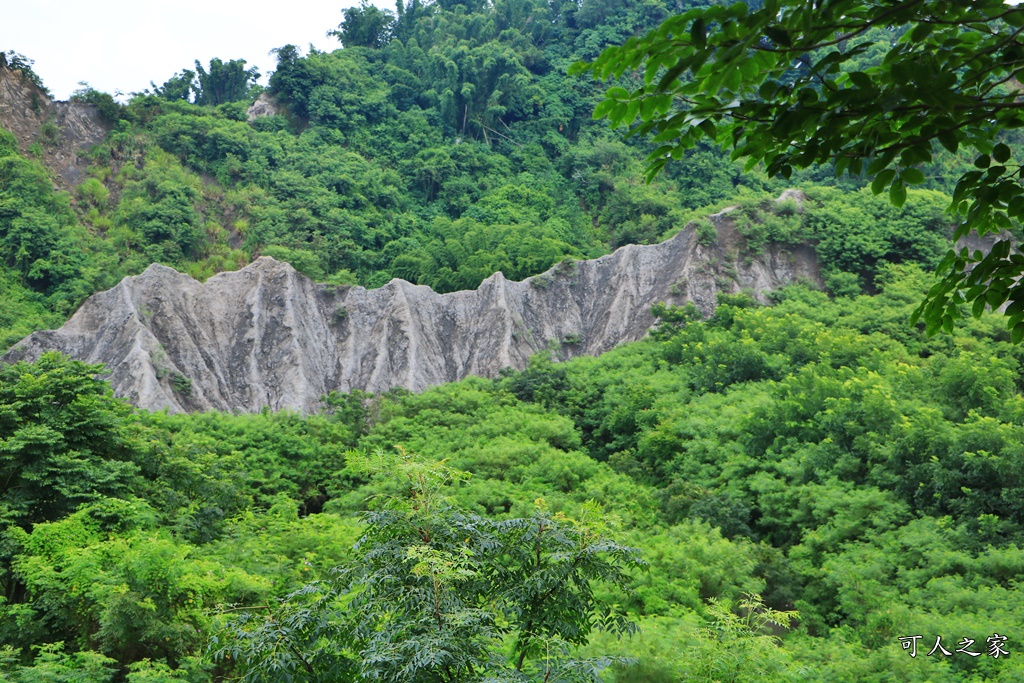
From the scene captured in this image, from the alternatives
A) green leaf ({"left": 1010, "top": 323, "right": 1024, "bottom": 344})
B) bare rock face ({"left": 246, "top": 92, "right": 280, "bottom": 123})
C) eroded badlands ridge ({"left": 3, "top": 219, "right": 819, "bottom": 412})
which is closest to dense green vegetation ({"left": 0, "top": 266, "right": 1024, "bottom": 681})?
eroded badlands ridge ({"left": 3, "top": 219, "right": 819, "bottom": 412})

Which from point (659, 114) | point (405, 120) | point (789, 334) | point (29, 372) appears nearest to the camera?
point (659, 114)

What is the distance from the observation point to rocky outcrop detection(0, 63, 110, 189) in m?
24.7

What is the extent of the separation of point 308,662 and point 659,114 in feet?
11.0

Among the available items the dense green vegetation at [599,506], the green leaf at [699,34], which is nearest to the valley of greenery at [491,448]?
the dense green vegetation at [599,506]

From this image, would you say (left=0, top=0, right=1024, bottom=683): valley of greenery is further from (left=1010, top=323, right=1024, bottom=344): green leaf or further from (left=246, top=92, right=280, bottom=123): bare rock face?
(left=1010, top=323, right=1024, bottom=344): green leaf

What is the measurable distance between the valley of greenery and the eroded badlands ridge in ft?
4.23

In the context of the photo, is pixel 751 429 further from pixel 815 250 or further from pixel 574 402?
pixel 815 250

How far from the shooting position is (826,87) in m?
2.03

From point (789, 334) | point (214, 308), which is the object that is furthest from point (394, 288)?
point (789, 334)

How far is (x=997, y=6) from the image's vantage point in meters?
2.16

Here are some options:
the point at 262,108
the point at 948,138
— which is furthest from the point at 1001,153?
the point at 262,108

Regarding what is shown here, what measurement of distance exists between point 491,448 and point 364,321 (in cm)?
895

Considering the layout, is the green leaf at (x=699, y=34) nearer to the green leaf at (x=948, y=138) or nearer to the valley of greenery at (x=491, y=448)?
the green leaf at (x=948, y=138)

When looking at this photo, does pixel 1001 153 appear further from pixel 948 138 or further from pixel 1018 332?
pixel 1018 332
